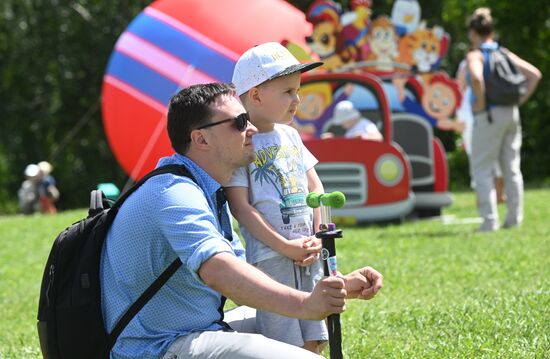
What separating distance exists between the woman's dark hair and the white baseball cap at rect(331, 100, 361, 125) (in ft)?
7.24

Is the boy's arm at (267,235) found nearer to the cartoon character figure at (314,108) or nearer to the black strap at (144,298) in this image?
the black strap at (144,298)

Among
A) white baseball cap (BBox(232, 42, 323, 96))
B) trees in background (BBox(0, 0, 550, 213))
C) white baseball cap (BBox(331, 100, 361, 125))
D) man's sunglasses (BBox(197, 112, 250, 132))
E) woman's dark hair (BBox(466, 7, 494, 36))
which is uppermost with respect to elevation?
white baseball cap (BBox(232, 42, 323, 96))

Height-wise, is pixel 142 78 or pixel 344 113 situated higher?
pixel 344 113

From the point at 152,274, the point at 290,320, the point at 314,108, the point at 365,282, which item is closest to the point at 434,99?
the point at 314,108

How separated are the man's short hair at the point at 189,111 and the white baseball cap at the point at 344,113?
8.50m

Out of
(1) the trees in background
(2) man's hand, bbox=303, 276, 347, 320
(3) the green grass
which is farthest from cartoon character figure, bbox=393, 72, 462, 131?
(1) the trees in background

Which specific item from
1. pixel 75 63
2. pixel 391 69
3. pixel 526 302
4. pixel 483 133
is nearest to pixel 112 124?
pixel 391 69

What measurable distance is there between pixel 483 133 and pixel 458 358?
567 centimetres

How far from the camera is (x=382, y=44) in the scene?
1338 centimetres

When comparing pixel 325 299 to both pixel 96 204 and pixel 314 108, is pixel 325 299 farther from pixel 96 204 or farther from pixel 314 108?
pixel 314 108

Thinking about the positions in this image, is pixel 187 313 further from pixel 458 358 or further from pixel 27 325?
pixel 27 325

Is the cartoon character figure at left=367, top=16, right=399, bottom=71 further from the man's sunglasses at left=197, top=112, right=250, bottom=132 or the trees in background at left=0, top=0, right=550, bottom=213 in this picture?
the trees in background at left=0, top=0, right=550, bottom=213

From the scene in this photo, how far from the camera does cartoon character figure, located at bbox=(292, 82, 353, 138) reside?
1255 centimetres

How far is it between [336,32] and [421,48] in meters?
1.23
